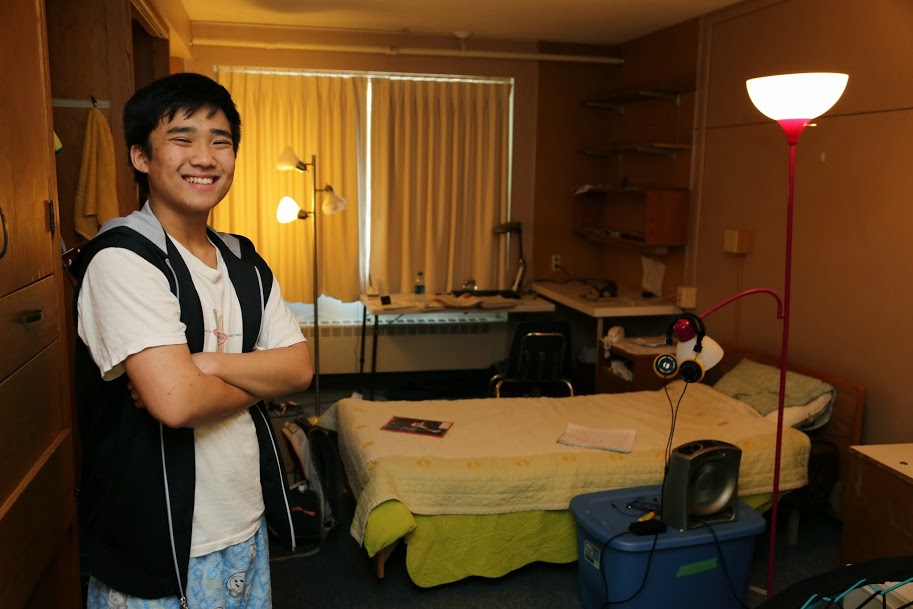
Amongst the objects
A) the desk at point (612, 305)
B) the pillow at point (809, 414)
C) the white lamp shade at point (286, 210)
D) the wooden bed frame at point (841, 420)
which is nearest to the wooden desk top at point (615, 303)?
the desk at point (612, 305)

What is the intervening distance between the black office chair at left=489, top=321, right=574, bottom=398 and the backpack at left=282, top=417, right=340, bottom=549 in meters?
1.07

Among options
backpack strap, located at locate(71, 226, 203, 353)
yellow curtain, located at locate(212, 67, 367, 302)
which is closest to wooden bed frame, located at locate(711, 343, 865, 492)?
backpack strap, located at locate(71, 226, 203, 353)

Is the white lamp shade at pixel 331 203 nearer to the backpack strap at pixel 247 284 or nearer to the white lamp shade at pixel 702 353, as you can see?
the white lamp shade at pixel 702 353

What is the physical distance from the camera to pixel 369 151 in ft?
17.7

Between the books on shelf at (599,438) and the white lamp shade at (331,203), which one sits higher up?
the white lamp shade at (331,203)

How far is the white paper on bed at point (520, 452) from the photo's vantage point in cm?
275

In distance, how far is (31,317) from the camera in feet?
5.27

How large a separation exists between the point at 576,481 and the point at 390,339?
2.95 meters

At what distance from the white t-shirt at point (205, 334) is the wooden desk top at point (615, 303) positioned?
3287 mm

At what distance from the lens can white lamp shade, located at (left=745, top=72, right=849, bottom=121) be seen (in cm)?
233

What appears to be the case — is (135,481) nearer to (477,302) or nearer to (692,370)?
(692,370)

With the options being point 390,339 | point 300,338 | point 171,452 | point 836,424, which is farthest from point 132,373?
point 390,339

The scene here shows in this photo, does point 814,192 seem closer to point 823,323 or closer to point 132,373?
point 823,323

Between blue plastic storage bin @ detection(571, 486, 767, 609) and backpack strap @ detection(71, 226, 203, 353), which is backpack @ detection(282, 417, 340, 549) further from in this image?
backpack strap @ detection(71, 226, 203, 353)
